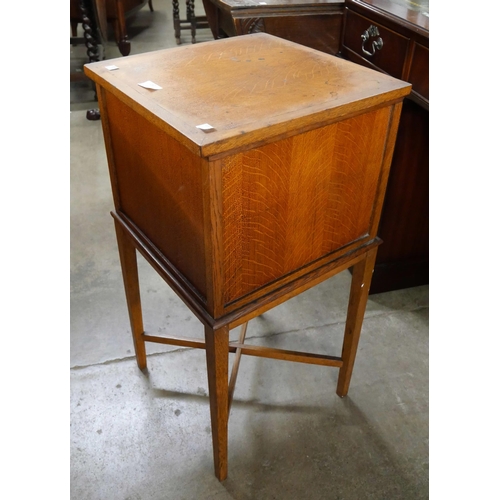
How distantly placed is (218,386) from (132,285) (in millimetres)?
470

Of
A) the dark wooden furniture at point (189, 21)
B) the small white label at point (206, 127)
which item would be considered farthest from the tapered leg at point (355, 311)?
the dark wooden furniture at point (189, 21)

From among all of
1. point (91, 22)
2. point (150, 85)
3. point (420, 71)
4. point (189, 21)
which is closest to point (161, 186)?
point (150, 85)

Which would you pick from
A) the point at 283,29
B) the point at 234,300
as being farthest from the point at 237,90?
the point at 283,29

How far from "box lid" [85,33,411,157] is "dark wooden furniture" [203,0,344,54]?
0.55 metres

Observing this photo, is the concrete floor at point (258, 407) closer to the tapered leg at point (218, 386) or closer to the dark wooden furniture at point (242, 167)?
the tapered leg at point (218, 386)

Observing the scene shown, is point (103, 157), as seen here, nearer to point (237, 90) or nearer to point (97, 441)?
point (97, 441)

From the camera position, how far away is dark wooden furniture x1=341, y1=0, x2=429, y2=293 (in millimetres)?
1369

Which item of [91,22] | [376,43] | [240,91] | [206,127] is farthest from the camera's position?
[91,22]

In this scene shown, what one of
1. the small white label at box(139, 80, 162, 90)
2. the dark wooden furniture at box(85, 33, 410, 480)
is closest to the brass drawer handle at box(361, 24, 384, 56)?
the dark wooden furniture at box(85, 33, 410, 480)

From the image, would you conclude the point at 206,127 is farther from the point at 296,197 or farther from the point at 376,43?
the point at 376,43

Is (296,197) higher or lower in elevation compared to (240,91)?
lower

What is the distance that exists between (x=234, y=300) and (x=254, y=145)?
1.06 ft

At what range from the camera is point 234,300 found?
98 cm

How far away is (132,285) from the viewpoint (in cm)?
142
